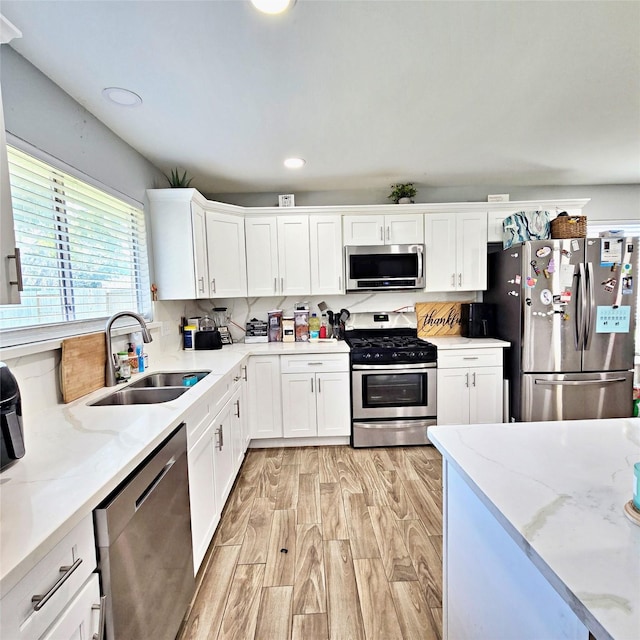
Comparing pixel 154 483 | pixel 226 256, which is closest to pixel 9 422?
pixel 154 483

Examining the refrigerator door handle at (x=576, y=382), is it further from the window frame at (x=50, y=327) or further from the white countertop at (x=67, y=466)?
the window frame at (x=50, y=327)

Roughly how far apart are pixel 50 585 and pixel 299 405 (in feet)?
7.58

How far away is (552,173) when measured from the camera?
3.11 m

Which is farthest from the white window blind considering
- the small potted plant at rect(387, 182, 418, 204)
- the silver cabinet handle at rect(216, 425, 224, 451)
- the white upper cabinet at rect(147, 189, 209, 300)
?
the small potted plant at rect(387, 182, 418, 204)

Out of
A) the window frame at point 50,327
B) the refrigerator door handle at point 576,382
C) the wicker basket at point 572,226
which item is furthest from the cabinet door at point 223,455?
the wicker basket at point 572,226

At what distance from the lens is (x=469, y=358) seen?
3.01 m

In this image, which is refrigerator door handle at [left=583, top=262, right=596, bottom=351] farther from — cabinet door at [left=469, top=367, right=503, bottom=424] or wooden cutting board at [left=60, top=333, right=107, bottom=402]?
wooden cutting board at [left=60, top=333, right=107, bottom=402]

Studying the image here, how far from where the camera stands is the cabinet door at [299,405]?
298 centimetres

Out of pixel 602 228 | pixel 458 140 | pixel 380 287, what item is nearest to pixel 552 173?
pixel 602 228

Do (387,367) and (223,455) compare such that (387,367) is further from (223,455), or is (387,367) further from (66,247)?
(66,247)

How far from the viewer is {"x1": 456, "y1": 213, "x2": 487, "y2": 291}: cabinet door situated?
3.24 metres

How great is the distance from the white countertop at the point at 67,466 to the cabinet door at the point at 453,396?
2100mm

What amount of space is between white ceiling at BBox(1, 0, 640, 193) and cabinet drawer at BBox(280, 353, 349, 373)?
5.33 feet

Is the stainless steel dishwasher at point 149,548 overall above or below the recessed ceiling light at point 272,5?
below
